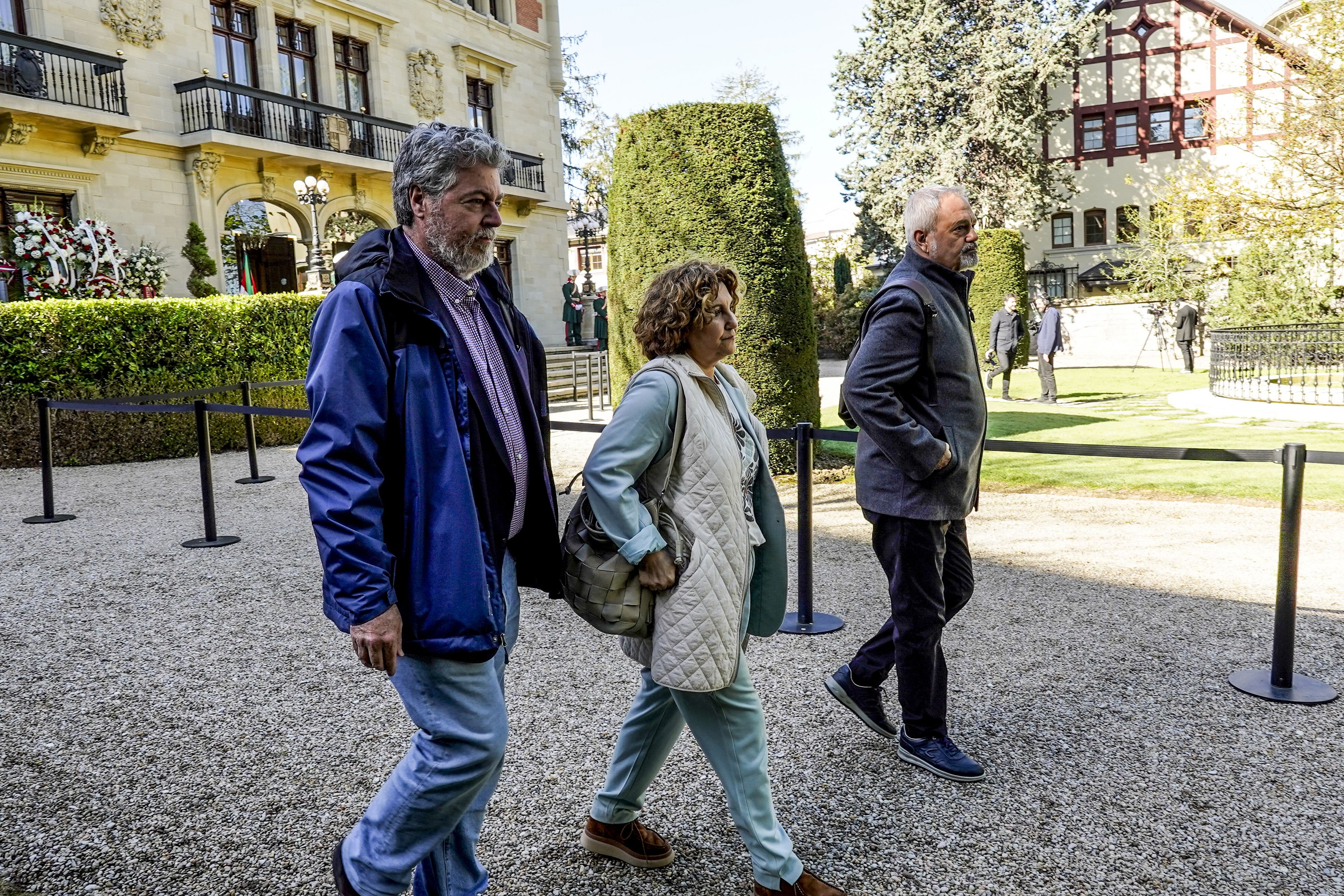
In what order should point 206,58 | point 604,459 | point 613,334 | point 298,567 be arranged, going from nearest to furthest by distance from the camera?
point 604,459, point 298,567, point 613,334, point 206,58

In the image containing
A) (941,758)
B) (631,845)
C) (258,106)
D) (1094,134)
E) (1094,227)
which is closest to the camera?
(631,845)

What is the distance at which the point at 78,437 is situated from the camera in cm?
1110

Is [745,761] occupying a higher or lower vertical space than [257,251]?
lower

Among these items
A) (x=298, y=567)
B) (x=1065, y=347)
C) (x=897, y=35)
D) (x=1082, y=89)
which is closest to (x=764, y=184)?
(x=298, y=567)

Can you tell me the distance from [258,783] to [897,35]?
3540 centimetres

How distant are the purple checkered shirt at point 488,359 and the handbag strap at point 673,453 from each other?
1.11 feet

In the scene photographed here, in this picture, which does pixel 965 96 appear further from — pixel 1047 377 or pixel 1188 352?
pixel 1047 377

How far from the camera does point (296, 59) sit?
71.5ft

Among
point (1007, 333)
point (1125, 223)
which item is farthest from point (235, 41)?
point (1125, 223)

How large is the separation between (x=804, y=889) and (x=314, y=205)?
63.7 ft

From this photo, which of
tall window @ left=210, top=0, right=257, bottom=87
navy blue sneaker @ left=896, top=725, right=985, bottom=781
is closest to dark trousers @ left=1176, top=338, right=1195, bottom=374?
tall window @ left=210, top=0, right=257, bottom=87

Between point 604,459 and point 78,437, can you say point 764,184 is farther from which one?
point 78,437

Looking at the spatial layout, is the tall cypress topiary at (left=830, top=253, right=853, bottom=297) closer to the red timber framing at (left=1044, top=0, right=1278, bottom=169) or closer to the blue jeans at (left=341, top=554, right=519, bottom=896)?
the red timber framing at (left=1044, top=0, right=1278, bottom=169)

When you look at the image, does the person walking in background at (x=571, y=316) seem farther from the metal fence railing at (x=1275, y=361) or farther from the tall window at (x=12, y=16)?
the metal fence railing at (x=1275, y=361)
